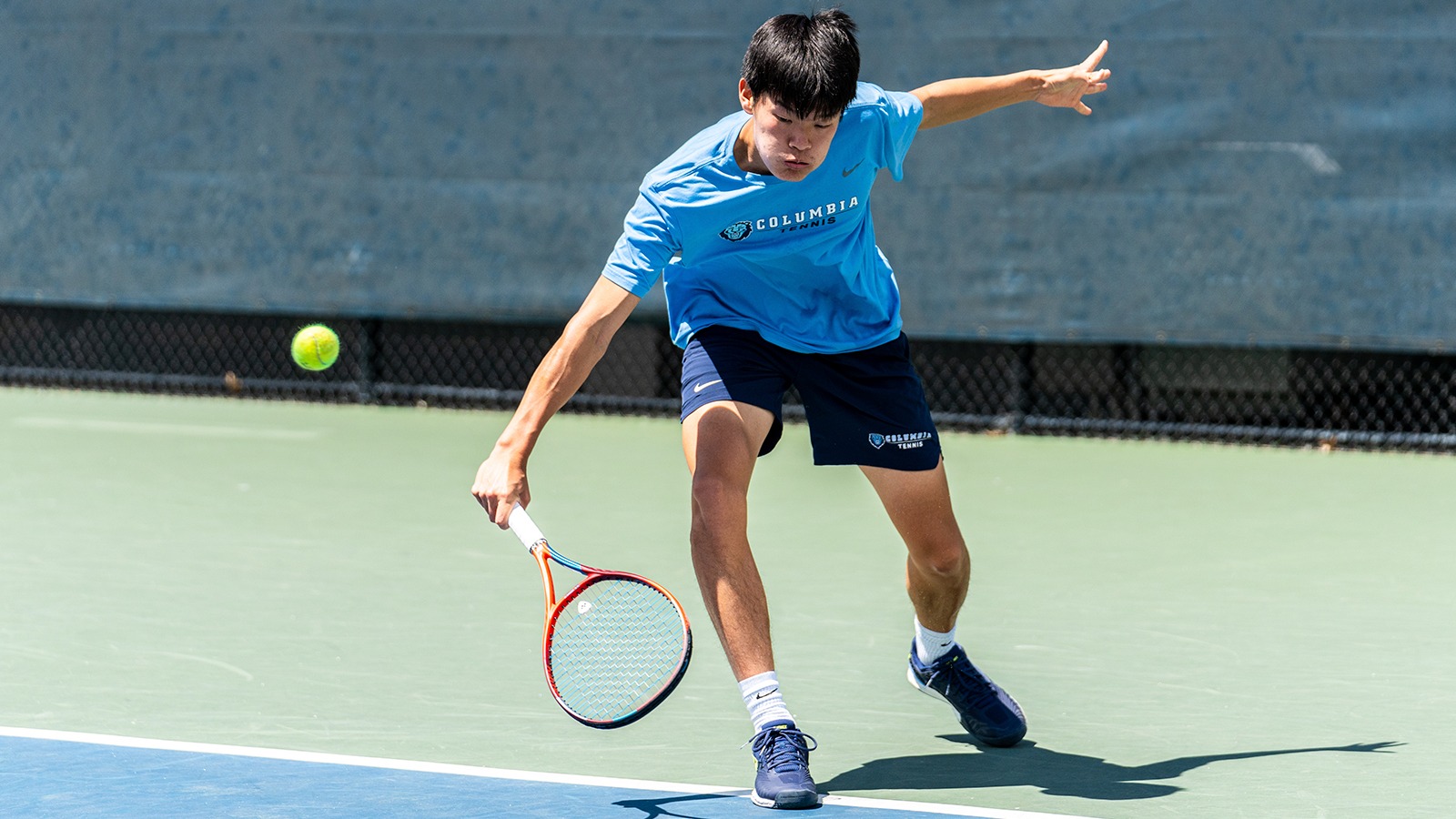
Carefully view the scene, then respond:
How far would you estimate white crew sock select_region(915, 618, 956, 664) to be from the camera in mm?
3564

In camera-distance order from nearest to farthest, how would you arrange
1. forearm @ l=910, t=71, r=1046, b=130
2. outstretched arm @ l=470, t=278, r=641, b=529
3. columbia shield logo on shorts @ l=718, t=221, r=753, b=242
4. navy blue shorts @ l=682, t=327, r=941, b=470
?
outstretched arm @ l=470, t=278, r=641, b=529 < columbia shield logo on shorts @ l=718, t=221, r=753, b=242 < navy blue shorts @ l=682, t=327, r=941, b=470 < forearm @ l=910, t=71, r=1046, b=130

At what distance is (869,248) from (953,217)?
15.2 ft

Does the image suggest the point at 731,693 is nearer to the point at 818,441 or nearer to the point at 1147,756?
the point at 818,441

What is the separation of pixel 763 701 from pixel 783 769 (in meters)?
0.15

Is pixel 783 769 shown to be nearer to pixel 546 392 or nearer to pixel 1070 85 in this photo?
pixel 546 392

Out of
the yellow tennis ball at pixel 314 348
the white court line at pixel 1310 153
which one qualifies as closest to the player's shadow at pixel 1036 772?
the yellow tennis ball at pixel 314 348

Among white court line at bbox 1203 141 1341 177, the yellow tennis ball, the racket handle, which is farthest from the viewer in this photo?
white court line at bbox 1203 141 1341 177

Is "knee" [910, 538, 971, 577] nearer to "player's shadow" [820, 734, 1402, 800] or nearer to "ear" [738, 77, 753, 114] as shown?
"player's shadow" [820, 734, 1402, 800]

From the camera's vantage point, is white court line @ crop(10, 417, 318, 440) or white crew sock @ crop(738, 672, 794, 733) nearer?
white crew sock @ crop(738, 672, 794, 733)

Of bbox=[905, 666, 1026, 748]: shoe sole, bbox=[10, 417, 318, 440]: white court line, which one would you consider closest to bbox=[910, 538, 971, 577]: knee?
bbox=[905, 666, 1026, 748]: shoe sole

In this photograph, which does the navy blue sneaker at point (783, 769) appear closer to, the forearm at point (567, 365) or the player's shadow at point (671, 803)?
the player's shadow at point (671, 803)

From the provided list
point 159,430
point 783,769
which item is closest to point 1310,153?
point 159,430

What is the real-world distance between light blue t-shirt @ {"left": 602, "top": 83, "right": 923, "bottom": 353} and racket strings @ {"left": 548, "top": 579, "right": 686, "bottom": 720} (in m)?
0.58

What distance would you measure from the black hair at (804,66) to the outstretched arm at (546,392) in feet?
1.41
